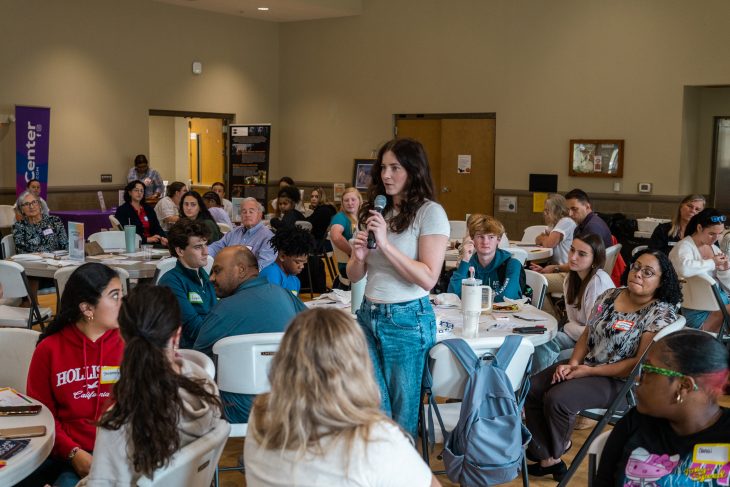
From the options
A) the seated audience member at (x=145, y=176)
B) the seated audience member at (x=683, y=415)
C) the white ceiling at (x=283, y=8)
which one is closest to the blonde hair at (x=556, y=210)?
the seated audience member at (x=683, y=415)

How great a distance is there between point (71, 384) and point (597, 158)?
9783 mm

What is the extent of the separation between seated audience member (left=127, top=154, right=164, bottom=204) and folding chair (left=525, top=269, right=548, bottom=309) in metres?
8.34

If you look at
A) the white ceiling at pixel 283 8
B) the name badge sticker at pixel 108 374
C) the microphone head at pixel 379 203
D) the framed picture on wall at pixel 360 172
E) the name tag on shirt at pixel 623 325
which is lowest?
the name badge sticker at pixel 108 374

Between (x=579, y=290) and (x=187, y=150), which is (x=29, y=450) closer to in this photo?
(x=579, y=290)

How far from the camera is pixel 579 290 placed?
4.56 meters

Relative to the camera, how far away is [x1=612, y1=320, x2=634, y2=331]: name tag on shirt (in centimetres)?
372

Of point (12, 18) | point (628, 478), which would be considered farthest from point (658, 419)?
point (12, 18)

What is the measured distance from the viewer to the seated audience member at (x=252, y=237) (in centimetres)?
667

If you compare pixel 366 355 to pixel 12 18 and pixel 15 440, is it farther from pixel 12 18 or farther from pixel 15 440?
pixel 12 18

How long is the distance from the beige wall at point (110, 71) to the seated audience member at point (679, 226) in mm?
8425

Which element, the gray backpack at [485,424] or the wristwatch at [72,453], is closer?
the wristwatch at [72,453]

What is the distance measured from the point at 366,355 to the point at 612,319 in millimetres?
2344

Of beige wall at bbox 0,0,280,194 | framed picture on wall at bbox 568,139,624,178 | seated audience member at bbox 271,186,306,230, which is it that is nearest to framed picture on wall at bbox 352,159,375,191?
beige wall at bbox 0,0,280,194

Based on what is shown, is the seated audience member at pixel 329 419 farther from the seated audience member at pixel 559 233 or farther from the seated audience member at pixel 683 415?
the seated audience member at pixel 559 233
